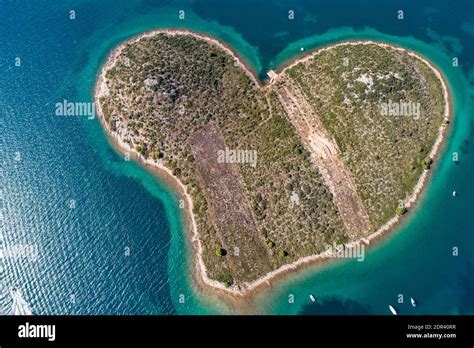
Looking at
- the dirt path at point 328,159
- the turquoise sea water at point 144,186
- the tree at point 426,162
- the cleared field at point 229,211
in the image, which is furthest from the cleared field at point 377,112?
the cleared field at point 229,211

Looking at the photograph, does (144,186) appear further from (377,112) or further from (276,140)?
(377,112)

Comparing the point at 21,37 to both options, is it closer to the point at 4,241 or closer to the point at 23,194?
the point at 23,194

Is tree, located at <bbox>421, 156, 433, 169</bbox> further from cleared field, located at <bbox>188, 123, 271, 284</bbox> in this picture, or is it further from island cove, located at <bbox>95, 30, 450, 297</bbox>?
cleared field, located at <bbox>188, 123, 271, 284</bbox>

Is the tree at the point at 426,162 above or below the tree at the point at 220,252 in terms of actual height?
above

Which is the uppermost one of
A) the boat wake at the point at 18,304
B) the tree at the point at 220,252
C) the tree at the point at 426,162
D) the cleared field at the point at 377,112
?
the cleared field at the point at 377,112

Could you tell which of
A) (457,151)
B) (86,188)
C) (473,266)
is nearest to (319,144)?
Result: (457,151)

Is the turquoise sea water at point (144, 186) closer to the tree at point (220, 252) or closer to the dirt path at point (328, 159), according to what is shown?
the tree at point (220, 252)
